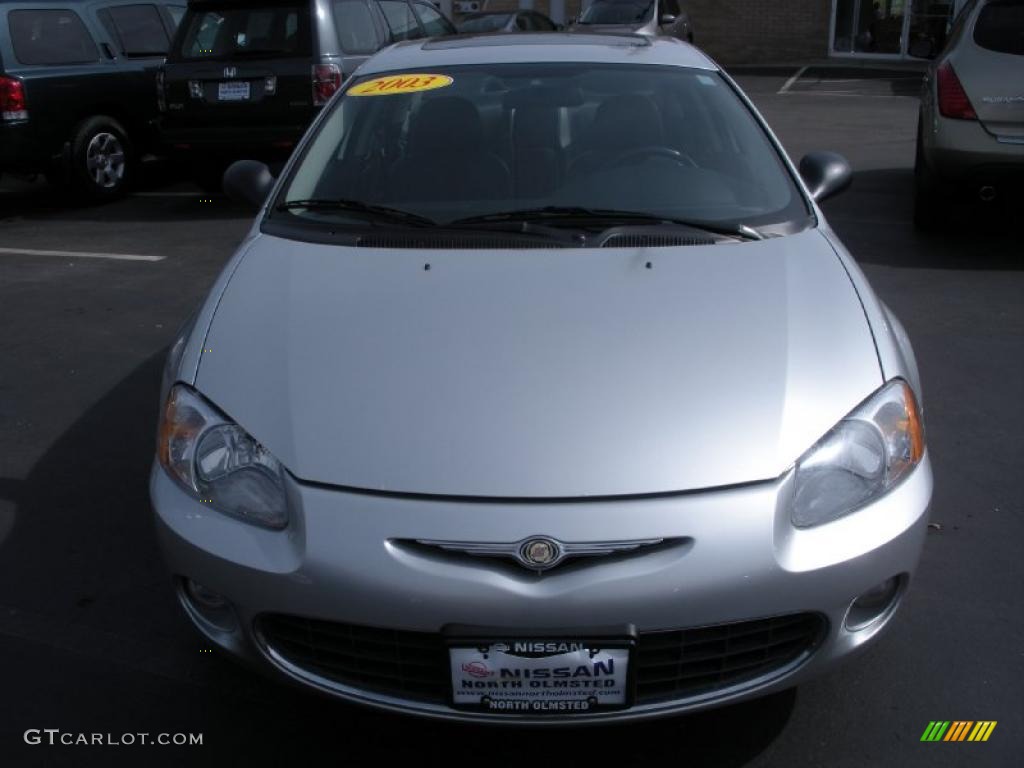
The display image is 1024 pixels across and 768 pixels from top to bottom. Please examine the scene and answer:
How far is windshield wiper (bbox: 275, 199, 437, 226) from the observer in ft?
11.0

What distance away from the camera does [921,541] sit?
8.11ft

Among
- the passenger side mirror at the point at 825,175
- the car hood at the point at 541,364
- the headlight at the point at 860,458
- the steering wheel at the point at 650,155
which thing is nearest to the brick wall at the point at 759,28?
the passenger side mirror at the point at 825,175

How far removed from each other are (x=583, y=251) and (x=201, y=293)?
13.1 feet

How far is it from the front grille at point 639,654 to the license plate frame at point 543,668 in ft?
0.11

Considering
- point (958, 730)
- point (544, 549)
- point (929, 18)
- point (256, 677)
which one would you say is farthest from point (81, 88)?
point (929, 18)

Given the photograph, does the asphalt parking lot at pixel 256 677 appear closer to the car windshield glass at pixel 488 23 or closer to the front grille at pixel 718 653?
the front grille at pixel 718 653

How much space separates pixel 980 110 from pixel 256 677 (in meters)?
5.72

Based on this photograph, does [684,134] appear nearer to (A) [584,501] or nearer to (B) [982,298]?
(A) [584,501]

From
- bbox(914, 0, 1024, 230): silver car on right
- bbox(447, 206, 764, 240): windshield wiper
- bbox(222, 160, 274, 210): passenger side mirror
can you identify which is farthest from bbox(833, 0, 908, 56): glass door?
bbox(447, 206, 764, 240): windshield wiper

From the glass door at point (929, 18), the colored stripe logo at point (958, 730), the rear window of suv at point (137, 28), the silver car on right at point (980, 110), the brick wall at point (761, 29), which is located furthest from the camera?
the brick wall at point (761, 29)

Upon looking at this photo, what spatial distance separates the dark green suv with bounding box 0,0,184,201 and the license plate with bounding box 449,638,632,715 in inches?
309

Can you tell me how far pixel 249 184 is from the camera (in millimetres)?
4109

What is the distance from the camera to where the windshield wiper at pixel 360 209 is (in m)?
3.36

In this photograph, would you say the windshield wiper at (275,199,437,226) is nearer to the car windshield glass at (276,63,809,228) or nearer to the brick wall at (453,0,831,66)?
the car windshield glass at (276,63,809,228)
